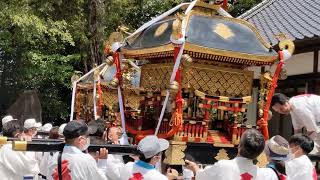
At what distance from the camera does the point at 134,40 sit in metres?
6.14

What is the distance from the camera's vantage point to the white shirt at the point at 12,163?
4914 mm

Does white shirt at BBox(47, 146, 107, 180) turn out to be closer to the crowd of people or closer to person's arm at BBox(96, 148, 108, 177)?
the crowd of people

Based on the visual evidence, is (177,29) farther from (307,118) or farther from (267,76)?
(307,118)

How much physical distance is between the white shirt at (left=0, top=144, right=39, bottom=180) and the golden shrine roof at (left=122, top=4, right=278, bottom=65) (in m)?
1.87

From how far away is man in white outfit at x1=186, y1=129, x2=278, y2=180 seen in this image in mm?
3313

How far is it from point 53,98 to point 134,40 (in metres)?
9.38

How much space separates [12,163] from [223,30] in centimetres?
284

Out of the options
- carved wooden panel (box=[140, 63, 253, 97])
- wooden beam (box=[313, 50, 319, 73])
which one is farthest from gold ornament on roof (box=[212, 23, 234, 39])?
wooden beam (box=[313, 50, 319, 73])

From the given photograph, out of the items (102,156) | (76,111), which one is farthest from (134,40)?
(76,111)

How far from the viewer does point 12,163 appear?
16.2ft

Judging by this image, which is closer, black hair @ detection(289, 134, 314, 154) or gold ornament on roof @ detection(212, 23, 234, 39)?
black hair @ detection(289, 134, 314, 154)

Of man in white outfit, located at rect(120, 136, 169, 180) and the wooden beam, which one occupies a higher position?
the wooden beam

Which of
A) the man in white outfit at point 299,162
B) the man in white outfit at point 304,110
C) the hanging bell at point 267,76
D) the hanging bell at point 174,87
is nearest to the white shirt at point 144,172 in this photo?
the man in white outfit at point 299,162

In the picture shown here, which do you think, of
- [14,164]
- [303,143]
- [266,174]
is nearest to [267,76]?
[303,143]
